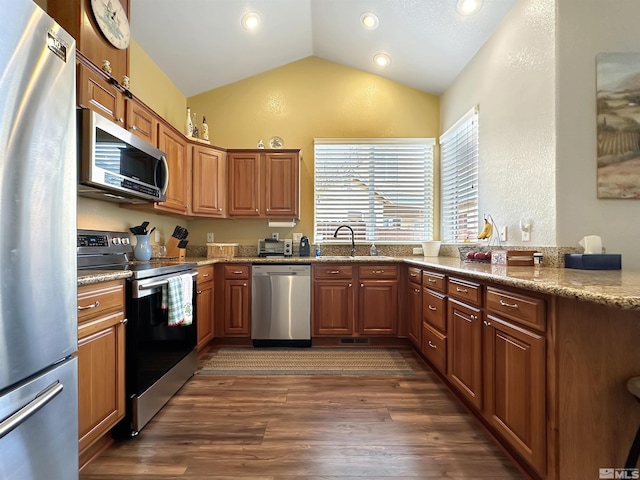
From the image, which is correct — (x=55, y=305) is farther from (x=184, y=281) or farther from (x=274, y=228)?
(x=274, y=228)

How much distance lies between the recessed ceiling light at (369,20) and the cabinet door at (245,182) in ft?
5.62

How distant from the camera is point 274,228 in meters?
3.88

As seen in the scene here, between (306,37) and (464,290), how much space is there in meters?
3.23

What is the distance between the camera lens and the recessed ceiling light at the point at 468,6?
244 cm

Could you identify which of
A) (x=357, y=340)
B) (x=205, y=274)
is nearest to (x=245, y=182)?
(x=205, y=274)

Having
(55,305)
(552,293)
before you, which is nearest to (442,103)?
(552,293)

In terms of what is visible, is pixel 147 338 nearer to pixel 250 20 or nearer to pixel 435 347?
pixel 435 347

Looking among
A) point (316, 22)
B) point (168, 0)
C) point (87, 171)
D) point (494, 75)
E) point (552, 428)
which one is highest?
point (316, 22)

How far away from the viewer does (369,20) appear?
2.97 meters

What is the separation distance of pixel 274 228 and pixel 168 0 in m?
2.38

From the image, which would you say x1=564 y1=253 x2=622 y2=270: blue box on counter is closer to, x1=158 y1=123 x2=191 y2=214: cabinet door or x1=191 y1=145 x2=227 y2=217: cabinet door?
x1=158 y1=123 x2=191 y2=214: cabinet door

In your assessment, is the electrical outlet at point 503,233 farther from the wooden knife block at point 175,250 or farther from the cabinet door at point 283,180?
the wooden knife block at point 175,250

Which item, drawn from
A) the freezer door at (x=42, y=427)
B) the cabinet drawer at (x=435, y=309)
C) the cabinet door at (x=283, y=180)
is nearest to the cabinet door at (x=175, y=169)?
the cabinet door at (x=283, y=180)

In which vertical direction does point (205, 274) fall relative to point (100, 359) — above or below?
above
